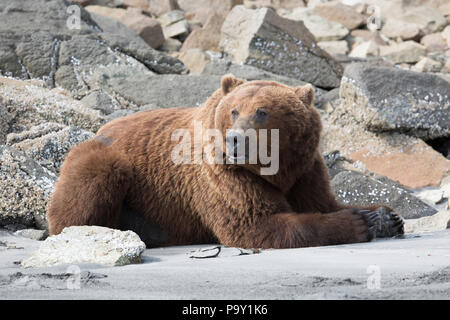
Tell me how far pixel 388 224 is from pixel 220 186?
134cm

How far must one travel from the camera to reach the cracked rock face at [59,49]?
1097 cm

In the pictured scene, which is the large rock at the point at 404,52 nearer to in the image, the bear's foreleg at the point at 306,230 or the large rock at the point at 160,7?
the large rock at the point at 160,7

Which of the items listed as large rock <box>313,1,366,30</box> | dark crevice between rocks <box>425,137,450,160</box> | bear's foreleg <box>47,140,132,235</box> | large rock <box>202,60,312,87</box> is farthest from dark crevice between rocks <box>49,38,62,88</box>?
large rock <box>313,1,366,30</box>

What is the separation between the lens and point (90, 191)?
5.62m

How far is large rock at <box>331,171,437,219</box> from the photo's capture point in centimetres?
788

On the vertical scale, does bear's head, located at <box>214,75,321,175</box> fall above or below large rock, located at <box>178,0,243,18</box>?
below

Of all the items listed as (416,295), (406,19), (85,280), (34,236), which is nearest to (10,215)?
(34,236)

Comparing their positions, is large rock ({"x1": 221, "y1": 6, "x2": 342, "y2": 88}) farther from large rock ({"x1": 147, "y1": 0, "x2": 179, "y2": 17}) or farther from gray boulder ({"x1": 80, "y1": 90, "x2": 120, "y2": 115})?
large rock ({"x1": 147, "y1": 0, "x2": 179, "y2": 17})

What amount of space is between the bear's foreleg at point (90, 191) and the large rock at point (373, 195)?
306 cm

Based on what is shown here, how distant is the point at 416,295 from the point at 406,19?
17904mm

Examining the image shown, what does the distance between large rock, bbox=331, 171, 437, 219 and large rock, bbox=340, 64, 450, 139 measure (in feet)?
6.13

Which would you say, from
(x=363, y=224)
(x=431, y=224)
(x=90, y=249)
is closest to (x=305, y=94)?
(x=363, y=224)

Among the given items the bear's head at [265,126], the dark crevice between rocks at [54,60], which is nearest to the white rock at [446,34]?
the dark crevice between rocks at [54,60]

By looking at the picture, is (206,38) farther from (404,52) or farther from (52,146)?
(52,146)
